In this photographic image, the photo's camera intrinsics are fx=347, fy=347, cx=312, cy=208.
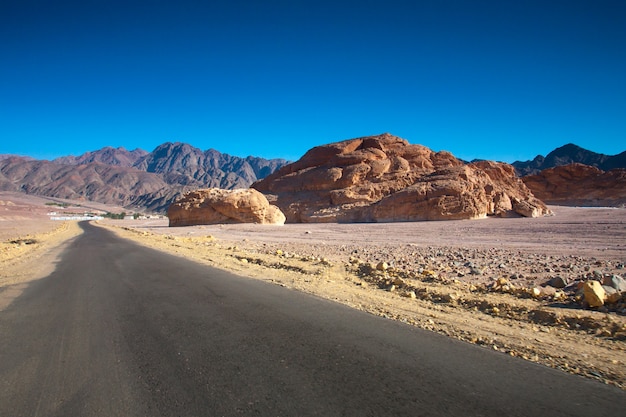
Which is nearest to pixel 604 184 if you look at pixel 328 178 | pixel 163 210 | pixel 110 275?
pixel 328 178

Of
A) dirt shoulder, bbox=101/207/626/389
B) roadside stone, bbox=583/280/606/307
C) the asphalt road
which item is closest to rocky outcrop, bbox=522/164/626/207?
dirt shoulder, bbox=101/207/626/389

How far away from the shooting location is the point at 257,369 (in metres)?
3.74

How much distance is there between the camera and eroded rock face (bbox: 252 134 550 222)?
38188 mm

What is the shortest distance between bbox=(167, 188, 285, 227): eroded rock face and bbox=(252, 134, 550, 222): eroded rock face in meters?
7.42

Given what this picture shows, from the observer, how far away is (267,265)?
39.4 feet

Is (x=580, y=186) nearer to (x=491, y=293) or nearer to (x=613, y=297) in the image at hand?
(x=491, y=293)

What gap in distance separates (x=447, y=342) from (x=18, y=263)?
16.0 meters

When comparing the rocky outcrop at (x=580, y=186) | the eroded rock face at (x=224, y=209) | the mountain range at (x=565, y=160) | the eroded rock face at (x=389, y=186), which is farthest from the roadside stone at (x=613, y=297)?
the mountain range at (x=565, y=160)

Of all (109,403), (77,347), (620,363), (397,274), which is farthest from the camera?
(397,274)

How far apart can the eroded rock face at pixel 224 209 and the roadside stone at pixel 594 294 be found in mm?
37256

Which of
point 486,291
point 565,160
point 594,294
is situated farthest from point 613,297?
point 565,160

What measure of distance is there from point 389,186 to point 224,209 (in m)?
22.0

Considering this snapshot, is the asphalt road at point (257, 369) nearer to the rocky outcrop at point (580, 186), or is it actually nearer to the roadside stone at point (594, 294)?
the roadside stone at point (594, 294)

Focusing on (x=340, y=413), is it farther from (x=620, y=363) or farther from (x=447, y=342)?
(x=620, y=363)
